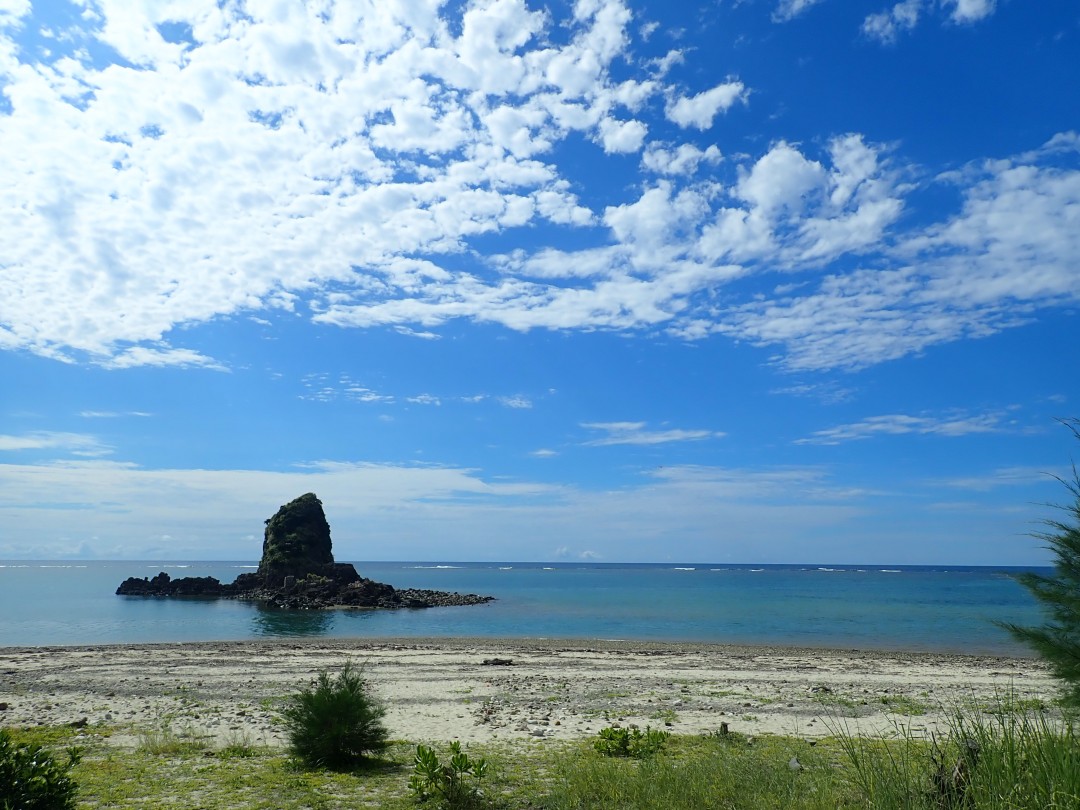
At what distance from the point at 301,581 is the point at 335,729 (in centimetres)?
8263

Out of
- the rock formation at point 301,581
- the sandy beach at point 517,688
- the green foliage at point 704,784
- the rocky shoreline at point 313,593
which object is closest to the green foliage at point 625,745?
the green foliage at point 704,784

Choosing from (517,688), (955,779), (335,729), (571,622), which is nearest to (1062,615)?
(955,779)

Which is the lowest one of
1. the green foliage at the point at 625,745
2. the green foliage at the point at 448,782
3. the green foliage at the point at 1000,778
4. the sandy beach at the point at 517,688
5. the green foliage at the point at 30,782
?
the sandy beach at the point at 517,688

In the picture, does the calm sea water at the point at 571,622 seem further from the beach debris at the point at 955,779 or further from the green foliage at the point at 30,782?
the green foliage at the point at 30,782

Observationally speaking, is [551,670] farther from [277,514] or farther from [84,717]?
[277,514]

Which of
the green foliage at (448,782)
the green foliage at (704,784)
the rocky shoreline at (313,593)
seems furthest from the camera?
the rocky shoreline at (313,593)

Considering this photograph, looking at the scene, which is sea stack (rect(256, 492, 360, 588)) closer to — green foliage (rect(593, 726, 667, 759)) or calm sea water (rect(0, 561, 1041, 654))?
calm sea water (rect(0, 561, 1041, 654))

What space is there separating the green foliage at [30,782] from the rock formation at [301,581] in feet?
233

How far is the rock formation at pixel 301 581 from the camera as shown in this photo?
7838 cm

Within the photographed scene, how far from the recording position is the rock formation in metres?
78.4

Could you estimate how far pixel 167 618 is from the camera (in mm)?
60406

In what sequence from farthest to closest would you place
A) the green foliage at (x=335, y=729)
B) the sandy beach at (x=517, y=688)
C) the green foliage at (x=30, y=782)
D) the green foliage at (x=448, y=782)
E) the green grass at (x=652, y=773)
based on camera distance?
the sandy beach at (x=517, y=688), the green foliage at (x=335, y=729), the green foliage at (x=448, y=782), the green foliage at (x=30, y=782), the green grass at (x=652, y=773)

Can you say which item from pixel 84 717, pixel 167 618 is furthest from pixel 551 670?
pixel 167 618

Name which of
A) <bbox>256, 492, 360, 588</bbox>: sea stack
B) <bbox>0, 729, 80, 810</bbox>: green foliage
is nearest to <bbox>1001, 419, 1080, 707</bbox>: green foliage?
<bbox>0, 729, 80, 810</bbox>: green foliage
